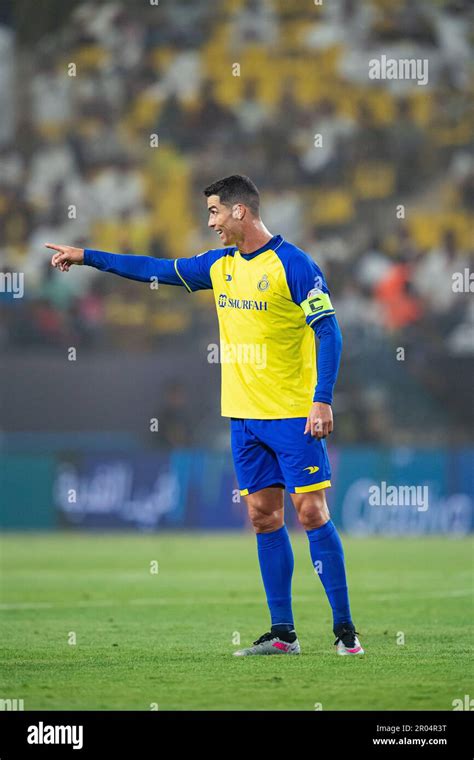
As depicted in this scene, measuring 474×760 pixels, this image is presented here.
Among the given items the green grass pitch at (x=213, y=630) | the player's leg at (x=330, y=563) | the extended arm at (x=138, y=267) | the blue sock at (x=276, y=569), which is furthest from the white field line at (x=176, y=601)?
the extended arm at (x=138, y=267)

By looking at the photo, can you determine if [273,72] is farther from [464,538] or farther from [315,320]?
[315,320]

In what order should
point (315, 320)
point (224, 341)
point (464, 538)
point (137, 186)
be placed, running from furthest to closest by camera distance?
point (137, 186)
point (464, 538)
point (224, 341)
point (315, 320)

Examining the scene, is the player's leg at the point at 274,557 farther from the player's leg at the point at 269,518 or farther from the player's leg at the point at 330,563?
the player's leg at the point at 330,563

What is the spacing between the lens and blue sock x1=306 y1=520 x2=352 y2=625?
21.8 feet

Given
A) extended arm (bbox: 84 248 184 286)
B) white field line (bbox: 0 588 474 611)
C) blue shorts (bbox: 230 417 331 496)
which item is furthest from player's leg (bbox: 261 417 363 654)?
white field line (bbox: 0 588 474 611)

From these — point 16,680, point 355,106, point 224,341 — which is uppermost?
point 355,106

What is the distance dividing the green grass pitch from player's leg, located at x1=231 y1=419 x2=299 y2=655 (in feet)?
0.73

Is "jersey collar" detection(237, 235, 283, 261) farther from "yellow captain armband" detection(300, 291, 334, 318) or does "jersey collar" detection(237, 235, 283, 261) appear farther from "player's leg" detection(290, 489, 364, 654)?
Answer: "player's leg" detection(290, 489, 364, 654)

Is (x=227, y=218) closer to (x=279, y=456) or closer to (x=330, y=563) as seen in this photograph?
(x=279, y=456)

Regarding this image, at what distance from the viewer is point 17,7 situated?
2228 centimetres

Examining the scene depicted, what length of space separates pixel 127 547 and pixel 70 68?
10.5m

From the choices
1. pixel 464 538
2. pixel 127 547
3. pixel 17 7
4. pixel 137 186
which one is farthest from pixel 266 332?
pixel 17 7

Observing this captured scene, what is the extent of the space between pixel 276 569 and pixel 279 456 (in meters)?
0.61

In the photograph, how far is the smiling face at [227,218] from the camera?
6.79 m
